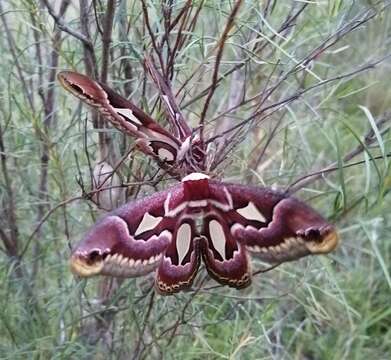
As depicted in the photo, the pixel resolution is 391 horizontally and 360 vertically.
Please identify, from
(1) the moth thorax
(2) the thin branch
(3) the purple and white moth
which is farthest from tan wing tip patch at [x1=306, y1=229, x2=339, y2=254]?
(2) the thin branch

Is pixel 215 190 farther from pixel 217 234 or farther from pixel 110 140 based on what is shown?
pixel 110 140

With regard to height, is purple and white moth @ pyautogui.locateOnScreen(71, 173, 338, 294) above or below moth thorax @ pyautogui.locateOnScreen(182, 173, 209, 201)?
below

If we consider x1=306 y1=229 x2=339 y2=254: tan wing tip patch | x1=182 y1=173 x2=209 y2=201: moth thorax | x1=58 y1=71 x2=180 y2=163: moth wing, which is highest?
x1=58 y1=71 x2=180 y2=163: moth wing

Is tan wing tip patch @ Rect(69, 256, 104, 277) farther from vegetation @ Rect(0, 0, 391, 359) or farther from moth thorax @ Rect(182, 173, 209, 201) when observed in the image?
vegetation @ Rect(0, 0, 391, 359)

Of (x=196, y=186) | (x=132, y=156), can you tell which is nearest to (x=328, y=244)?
(x=196, y=186)

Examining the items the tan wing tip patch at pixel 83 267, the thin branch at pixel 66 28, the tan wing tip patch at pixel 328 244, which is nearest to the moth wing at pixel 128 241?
the tan wing tip patch at pixel 83 267

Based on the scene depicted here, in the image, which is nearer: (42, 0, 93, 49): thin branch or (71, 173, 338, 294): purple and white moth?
(71, 173, 338, 294): purple and white moth

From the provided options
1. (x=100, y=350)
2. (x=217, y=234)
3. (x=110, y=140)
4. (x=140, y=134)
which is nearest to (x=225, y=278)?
(x=217, y=234)

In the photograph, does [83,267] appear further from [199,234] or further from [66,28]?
[66,28]
